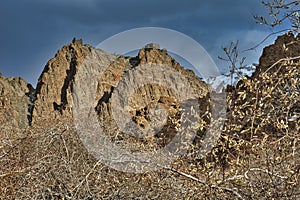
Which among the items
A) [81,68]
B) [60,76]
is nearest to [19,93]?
[60,76]

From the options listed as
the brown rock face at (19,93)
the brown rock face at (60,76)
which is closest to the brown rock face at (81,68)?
the brown rock face at (60,76)

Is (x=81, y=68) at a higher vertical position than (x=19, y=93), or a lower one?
lower

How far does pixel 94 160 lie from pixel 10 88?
4849cm

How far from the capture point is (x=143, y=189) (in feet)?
15.9

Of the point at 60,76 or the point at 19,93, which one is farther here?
the point at 19,93

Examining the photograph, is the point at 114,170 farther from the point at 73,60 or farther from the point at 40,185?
the point at 73,60

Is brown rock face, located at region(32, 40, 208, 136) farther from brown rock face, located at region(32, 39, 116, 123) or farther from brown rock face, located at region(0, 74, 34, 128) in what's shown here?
brown rock face, located at region(0, 74, 34, 128)

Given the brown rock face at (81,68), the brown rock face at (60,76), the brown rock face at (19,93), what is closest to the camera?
the brown rock face at (81,68)

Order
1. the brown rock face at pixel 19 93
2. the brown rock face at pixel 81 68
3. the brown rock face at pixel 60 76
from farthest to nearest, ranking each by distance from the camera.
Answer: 1. the brown rock face at pixel 60 76
2. the brown rock face at pixel 19 93
3. the brown rock face at pixel 81 68

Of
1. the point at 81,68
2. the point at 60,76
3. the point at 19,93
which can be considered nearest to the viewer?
the point at 81,68

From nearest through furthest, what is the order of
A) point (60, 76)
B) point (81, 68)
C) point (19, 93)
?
point (81, 68), point (60, 76), point (19, 93)

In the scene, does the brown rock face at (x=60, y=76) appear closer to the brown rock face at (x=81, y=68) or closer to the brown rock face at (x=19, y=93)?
the brown rock face at (x=81, y=68)

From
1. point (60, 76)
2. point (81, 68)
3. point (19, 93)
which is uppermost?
point (19, 93)

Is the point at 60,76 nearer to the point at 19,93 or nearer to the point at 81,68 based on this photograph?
the point at 81,68
